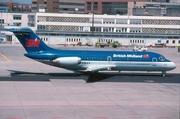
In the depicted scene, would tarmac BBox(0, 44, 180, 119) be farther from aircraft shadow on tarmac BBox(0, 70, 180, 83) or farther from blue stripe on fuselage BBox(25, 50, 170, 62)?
blue stripe on fuselage BBox(25, 50, 170, 62)

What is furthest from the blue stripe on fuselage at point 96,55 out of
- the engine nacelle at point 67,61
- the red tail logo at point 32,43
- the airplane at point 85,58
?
the red tail logo at point 32,43

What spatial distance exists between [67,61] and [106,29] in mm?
79084

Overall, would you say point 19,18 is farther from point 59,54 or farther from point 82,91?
point 82,91

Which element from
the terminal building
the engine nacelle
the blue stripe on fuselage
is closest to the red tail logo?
the blue stripe on fuselage

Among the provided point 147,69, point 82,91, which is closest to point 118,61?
point 147,69

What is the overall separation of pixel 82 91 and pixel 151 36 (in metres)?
86.3

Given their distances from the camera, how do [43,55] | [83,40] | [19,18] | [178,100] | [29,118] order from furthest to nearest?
[19,18], [83,40], [43,55], [178,100], [29,118]

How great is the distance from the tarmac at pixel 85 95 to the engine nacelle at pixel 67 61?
1884 millimetres

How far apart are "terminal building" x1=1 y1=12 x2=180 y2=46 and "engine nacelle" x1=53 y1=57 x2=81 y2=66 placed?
7139cm

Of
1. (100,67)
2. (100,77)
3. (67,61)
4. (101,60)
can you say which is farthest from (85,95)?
(101,60)

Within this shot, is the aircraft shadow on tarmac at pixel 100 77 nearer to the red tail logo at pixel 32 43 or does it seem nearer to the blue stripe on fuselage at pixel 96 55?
the blue stripe on fuselage at pixel 96 55

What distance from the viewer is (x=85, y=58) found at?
180ft

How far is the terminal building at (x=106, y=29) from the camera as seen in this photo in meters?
126

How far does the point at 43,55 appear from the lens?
175 ft
